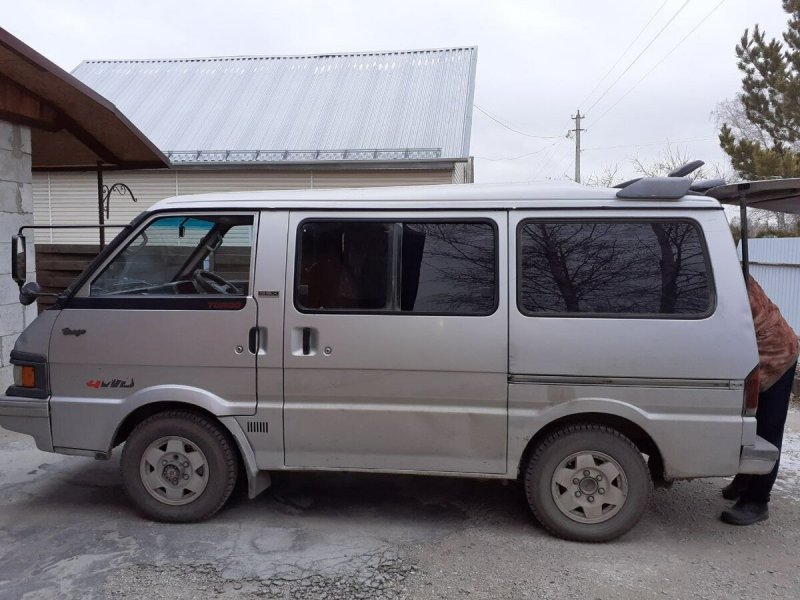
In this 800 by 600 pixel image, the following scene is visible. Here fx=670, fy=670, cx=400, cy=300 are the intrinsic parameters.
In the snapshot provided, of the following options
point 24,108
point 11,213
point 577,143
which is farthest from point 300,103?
point 577,143

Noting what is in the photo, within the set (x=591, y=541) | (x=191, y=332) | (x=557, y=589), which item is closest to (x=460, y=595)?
(x=557, y=589)

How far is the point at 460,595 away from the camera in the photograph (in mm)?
3488

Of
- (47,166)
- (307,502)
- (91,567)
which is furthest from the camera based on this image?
(47,166)

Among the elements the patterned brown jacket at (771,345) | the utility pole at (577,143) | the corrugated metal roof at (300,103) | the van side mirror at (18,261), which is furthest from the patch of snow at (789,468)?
the utility pole at (577,143)

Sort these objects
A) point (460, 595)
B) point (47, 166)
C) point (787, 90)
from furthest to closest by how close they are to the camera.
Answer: point (787, 90), point (47, 166), point (460, 595)

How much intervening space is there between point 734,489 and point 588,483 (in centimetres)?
155

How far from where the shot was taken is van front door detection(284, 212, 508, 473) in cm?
397

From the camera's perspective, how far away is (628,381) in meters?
3.87

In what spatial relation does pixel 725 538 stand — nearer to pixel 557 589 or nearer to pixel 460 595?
pixel 557 589

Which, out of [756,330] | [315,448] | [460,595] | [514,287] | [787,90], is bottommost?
[460,595]

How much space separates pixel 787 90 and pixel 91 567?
17.6 metres

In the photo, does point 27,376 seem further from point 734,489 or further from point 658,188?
point 734,489

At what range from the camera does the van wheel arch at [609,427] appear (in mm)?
3990

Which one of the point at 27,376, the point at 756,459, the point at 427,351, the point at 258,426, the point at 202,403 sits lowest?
the point at 756,459
